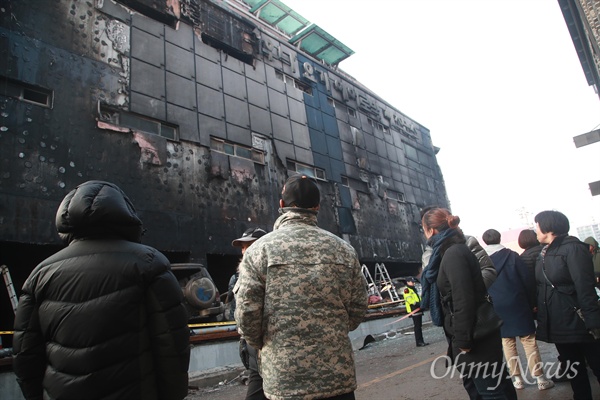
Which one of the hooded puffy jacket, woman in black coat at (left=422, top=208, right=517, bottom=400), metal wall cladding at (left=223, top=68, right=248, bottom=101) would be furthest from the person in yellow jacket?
metal wall cladding at (left=223, top=68, right=248, bottom=101)

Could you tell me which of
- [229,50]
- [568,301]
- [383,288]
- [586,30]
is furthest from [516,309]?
[586,30]

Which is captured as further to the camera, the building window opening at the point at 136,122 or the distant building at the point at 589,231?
the distant building at the point at 589,231

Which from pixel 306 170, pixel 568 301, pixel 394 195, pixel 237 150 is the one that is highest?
pixel 237 150

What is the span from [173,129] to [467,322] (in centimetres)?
1165

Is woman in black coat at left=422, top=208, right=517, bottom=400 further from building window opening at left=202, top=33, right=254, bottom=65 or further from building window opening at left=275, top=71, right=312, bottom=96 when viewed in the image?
building window opening at left=275, top=71, right=312, bottom=96

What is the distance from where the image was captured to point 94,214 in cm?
203

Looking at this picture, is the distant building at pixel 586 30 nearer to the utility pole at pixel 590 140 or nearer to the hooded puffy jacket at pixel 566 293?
the utility pole at pixel 590 140

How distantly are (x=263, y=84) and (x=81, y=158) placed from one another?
897 centimetres

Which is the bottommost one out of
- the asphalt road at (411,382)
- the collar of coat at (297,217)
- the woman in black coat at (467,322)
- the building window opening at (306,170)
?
the asphalt road at (411,382)

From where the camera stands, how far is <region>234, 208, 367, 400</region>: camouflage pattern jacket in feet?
6.47

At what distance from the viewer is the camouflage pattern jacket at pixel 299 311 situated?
6.47ft

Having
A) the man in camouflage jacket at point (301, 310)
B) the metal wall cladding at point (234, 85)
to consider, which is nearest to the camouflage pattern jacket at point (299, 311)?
the man in camouflage jacket at point (301, 310)

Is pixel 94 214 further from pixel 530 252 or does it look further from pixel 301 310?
pixel 530 252

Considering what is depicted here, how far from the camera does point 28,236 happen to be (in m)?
8.52
